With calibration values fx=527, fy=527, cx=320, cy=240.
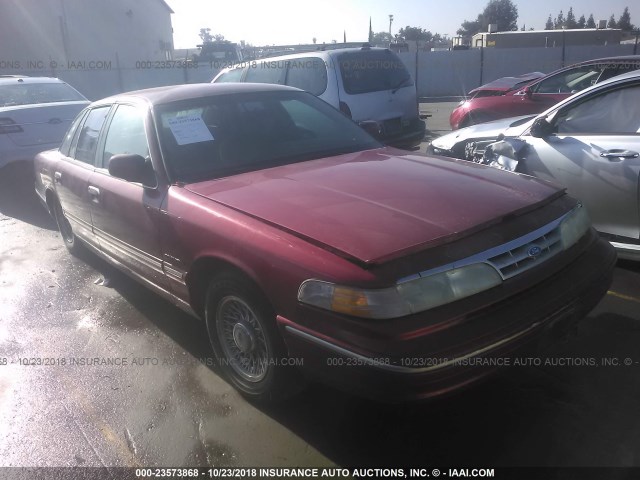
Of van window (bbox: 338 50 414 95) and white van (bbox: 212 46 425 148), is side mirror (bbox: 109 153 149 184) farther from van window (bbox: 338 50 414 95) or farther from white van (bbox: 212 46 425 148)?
van window (bbox: 338 50 414 95)

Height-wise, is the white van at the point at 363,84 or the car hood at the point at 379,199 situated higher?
the white van at the point at 363,84

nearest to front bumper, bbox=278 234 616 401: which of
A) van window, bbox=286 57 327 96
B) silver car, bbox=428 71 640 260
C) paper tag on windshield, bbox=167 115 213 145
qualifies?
paper tag on windshield, bbox=167 115 213 145

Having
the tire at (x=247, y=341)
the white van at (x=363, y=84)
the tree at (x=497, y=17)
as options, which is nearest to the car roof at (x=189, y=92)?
the tire at (x=247, y=341)

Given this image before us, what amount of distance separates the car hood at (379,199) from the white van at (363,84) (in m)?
3.89

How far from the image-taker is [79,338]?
391 cm

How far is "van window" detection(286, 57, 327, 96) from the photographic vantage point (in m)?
7.36

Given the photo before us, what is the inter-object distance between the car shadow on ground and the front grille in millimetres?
6133

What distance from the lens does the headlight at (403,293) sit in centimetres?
216

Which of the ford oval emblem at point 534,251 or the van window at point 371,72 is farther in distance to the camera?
the van window at point 371,72

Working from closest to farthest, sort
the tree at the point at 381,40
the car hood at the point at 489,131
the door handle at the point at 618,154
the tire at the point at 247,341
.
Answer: the tire at the point at 247,341
the door handle at the point at 618,154
the car hood at the point at 489,131
the tree at the point at 381,40

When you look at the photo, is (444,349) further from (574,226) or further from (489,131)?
(489,131)

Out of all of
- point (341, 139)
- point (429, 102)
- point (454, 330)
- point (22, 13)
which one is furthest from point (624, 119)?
point (22, 13)

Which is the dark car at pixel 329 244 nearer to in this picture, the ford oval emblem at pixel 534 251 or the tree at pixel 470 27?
the ford oval emblem at pixel 534 251

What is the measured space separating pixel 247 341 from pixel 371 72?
567 centimetres
